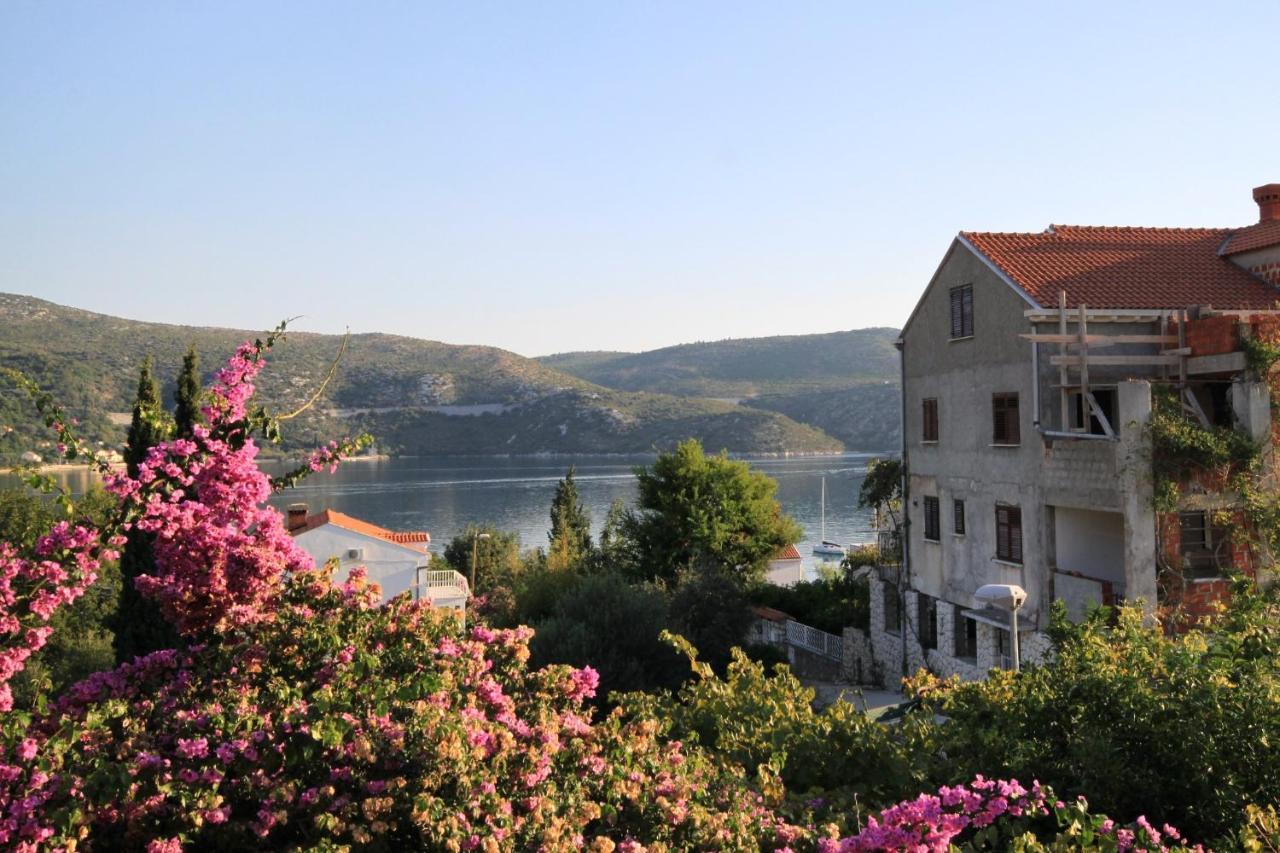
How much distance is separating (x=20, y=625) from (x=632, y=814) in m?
3.95

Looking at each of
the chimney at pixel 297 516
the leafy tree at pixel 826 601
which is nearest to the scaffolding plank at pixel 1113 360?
the leafy tree at pixel 826 601

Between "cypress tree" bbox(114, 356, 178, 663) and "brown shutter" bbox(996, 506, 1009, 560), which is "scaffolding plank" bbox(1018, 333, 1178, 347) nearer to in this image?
"brown shutter" bbox(996, 506, 1009, 560)

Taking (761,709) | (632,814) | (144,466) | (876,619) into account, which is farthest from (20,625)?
(876,619)

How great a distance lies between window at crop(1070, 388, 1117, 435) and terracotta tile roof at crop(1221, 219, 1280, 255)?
5.43 meters

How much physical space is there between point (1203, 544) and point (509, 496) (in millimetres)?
128497

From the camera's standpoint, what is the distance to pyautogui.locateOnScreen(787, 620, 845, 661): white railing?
Answer: 3294 centimetres

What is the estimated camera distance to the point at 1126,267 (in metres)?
24.3

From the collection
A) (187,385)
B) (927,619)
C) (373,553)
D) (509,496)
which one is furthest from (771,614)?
(509,496)

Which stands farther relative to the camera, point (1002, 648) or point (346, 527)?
point (346, 527)

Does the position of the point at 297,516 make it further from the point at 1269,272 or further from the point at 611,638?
the point at 1269,272

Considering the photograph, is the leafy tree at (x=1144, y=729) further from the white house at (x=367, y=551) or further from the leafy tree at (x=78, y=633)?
the white house at (x=367, y=551)

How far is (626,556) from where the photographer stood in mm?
48969

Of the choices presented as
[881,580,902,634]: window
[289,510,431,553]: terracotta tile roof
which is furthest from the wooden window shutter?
[289,510,431,553]: terracotta tile roof

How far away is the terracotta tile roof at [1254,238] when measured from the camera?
24.1 meters
